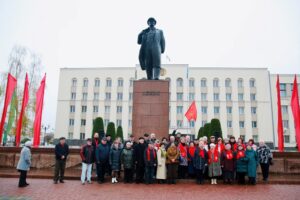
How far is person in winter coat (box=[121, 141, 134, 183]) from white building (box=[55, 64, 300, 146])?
113 feet

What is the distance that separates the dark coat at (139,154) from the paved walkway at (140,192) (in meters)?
0.81

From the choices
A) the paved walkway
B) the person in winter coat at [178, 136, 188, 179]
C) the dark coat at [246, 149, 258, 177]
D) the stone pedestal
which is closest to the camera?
the paved walkway

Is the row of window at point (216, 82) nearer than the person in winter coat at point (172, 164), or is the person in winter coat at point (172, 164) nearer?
the person in winter coat at point (172, 164)

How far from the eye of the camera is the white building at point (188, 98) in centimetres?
4428

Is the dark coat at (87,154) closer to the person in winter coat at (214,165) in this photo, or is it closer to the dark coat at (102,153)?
the dark coat at (102,153)

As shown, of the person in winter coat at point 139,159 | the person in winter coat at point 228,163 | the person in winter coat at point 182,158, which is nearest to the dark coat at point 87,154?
the person in winter coat at point 139,159

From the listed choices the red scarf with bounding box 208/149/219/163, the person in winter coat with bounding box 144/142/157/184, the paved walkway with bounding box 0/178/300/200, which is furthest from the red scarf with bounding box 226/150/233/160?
the person in winter coat with bounding box 144/142/157/184

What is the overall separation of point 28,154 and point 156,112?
5104 mm

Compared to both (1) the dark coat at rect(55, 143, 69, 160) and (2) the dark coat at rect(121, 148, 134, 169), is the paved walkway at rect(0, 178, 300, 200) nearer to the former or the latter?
(2) the dark coat at rect(121, 148, 134, 169)

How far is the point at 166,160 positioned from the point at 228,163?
205cm

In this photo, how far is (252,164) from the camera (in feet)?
29.1

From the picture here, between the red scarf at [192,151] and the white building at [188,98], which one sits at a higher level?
the white building at [188,98]

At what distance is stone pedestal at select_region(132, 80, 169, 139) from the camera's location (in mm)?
11086

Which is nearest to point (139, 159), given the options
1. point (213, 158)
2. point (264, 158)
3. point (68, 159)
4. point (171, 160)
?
point (171, 160)
